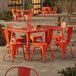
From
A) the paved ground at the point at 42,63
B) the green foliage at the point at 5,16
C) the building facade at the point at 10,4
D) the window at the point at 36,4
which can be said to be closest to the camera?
the paved ground at the point at 42,63

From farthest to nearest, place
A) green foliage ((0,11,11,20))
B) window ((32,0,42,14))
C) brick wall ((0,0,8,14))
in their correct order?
window ((32,0,42,14)) < brick wall ((0,0,8,14)) < green foliage ((0,11,11,20))

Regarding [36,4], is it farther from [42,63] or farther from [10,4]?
[42,63]

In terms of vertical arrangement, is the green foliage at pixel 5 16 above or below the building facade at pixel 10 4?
below

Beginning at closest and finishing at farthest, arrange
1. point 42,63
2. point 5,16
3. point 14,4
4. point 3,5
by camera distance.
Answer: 1. point 42,63
2. point 5,16
3. point 3,5
4. point 14,4

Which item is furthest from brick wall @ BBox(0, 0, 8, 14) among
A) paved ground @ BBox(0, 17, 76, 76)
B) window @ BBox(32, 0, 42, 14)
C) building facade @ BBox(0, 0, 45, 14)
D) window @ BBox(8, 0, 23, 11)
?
paved ground @ BBox(0, 17, 76, 76)

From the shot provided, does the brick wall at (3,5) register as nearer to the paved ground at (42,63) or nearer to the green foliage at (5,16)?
the green foliage at (5,16)

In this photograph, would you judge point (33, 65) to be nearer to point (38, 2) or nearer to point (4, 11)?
point (4, 11)

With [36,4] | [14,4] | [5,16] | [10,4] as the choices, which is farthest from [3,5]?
[36,4]

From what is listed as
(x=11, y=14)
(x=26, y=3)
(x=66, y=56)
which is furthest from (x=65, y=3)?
(x=66, y=56)

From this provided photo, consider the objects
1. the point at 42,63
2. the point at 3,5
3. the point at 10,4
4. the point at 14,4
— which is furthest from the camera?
the point at 14,4

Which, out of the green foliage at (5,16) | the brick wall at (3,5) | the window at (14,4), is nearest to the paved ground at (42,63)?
the green foliage at (5,16)

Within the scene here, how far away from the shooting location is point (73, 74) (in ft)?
10.7

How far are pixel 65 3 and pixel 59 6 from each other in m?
0.98

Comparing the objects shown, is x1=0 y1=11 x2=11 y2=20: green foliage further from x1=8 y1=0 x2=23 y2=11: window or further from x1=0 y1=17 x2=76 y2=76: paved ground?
x1=0 y1=17 x2=76 y2=76: paved ground
